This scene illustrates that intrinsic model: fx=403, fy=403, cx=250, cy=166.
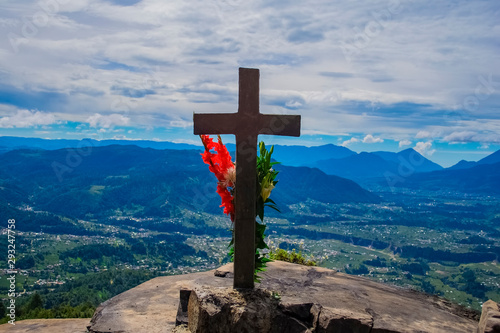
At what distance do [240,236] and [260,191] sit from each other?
3.21 ft

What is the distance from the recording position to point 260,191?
26.5 feet

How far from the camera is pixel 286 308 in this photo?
744 centimetres

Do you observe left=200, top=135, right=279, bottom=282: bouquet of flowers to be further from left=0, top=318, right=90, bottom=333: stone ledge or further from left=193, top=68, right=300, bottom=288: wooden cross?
left=0, top=318, right=90, bottom=333: stone ledge

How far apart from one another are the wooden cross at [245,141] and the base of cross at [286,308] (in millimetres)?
661

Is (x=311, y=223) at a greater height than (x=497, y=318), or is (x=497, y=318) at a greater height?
(x=497, y=318)

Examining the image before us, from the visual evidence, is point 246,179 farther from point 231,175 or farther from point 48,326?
point 48,326

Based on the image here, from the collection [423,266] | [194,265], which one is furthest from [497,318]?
[423,266]

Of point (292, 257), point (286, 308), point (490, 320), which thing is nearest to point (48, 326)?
point (286, 308)

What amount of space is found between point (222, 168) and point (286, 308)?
2922mm

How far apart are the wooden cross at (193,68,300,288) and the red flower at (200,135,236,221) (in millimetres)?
328

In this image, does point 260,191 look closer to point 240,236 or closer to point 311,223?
point 240,236

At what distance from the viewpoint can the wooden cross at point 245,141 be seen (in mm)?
7715

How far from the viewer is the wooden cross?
25.3 ft

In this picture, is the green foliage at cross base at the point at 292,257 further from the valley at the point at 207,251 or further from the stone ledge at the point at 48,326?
the valley at the point at 207,251
